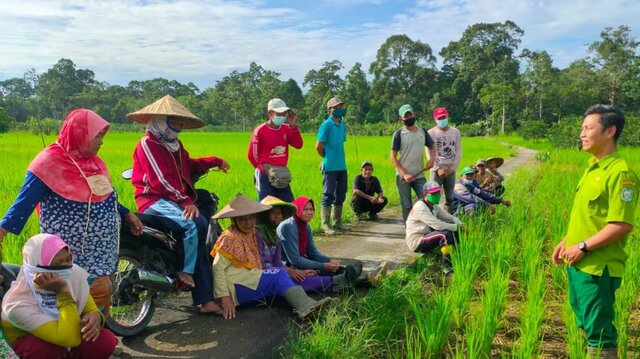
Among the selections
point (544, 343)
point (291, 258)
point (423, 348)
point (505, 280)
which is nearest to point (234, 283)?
point (291, 258)

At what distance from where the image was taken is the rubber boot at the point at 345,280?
3.62 m

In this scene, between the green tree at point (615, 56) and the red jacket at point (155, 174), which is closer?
the red jacket at point (155, 174)

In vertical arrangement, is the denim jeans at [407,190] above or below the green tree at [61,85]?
below

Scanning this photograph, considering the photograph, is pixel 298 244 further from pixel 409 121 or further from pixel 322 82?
pixel 322 82

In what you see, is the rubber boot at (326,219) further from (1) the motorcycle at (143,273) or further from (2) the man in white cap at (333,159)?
(1) the motorcycle at (143,273)

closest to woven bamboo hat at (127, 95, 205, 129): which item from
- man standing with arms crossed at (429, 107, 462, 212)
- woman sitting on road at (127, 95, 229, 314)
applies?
woman sitting on road at (127, 95, 229, 314)

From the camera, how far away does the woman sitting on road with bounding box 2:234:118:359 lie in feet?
6.51

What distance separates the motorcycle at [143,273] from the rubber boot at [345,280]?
111 centimetres

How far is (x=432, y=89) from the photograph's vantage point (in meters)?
49.7

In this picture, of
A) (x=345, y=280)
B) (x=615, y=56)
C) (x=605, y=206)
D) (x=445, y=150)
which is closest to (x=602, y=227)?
(x=605, y=206)

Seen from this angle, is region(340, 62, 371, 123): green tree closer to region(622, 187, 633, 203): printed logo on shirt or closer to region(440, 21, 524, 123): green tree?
region(440, 21, 524, 123): green tree

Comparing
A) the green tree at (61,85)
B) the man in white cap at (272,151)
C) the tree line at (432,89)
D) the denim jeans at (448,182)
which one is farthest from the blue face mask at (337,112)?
the green tree at (61,85)

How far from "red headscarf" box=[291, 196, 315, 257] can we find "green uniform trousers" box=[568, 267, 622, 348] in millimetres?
2112

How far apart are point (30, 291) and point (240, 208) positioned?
1460 millimetres
